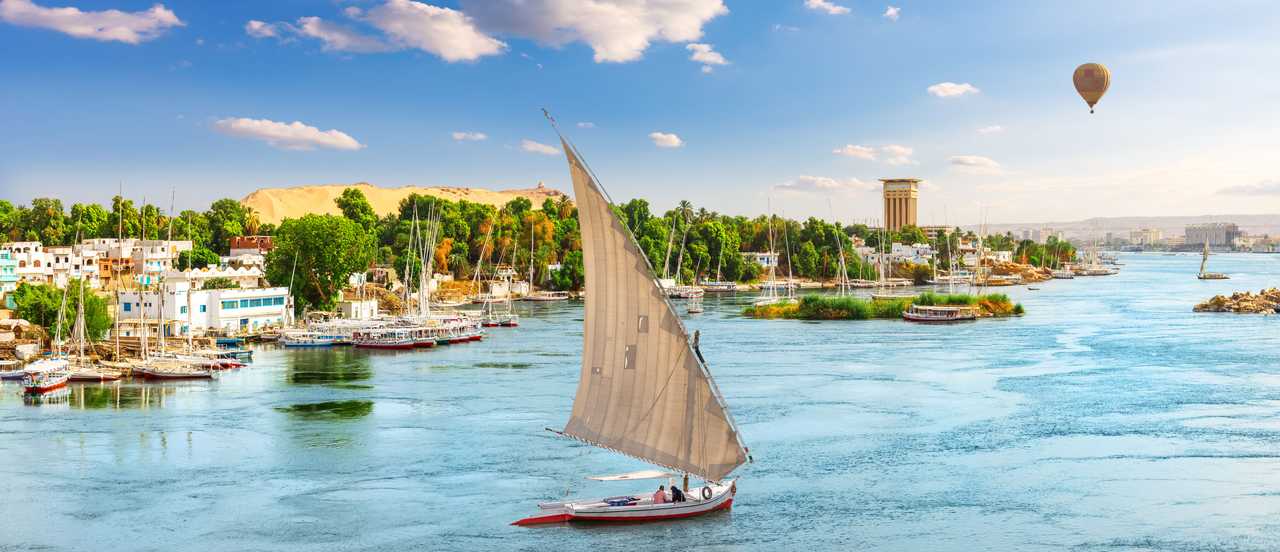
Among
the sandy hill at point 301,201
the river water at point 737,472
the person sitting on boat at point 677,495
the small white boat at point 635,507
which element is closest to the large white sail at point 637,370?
the person sitting on boat at point 677,495

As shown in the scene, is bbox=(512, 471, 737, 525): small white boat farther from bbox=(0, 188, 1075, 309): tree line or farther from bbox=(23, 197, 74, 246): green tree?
bbox=(23, 197, 74, 246): green tree

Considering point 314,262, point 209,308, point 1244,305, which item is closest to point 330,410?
point 209,308

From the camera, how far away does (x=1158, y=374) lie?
37.9 m

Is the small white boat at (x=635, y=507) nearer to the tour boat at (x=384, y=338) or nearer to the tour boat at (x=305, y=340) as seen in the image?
the tour boat at (x=384, y=338)

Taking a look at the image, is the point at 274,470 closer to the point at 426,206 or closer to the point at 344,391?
the point at 344,391

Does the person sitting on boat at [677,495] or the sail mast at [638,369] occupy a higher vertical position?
the sail mast at [638,369]

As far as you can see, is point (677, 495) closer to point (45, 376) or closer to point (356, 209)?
point (45, 376)

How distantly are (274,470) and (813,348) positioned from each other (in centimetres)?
2965

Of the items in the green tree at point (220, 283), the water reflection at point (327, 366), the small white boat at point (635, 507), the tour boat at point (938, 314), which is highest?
the green tree at point (220, 283)

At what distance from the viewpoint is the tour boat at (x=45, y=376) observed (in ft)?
A: 110

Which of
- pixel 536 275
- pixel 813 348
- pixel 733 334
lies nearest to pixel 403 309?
pixel 733 334

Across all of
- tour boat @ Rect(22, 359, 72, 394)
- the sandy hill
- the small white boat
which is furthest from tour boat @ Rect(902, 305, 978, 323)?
the sandy hill

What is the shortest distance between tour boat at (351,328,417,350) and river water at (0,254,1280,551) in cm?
560

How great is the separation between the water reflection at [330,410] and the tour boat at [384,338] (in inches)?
680
